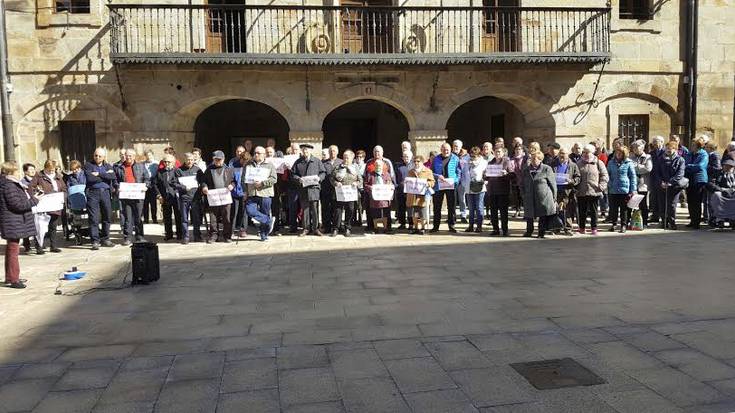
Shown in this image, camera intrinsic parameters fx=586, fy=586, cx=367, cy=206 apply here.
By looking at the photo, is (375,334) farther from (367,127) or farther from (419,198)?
(367,127)

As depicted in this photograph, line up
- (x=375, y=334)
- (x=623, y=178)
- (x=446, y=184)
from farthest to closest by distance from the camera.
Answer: (x=446, y=184) → (x=623, y=178) → (x=375, y=334)

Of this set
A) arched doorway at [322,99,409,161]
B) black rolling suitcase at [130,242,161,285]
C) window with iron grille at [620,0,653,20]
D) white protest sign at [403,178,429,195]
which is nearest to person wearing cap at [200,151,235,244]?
black rolling suitcase at [130,242,161,285]

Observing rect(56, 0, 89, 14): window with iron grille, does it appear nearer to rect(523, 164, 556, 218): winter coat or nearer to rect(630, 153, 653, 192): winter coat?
rect(523, 164, 556, 218): winter coat

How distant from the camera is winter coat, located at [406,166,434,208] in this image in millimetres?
11469

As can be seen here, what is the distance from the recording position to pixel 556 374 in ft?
13.9

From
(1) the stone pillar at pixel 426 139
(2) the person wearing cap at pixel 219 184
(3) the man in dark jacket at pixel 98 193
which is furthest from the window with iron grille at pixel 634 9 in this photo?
(3) the man in dark jacket at pixel 98 193

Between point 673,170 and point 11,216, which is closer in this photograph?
point 11,216

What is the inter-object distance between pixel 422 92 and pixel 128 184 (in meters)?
8.06

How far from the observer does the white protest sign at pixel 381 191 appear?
37.5 feet

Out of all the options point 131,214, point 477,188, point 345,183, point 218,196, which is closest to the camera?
point 218,196

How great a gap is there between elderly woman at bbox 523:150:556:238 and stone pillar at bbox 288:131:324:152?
6.39m

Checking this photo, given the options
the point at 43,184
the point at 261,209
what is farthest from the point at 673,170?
the point at 43,184

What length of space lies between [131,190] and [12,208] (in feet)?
10.5

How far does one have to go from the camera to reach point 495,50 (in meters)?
16.2
